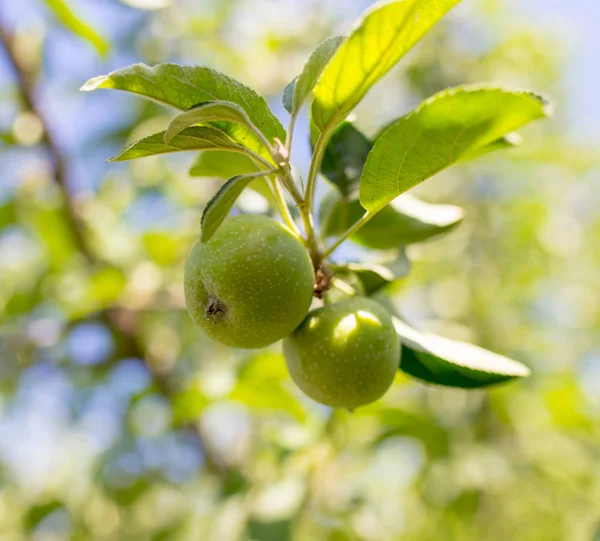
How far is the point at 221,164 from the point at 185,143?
26 centimetres

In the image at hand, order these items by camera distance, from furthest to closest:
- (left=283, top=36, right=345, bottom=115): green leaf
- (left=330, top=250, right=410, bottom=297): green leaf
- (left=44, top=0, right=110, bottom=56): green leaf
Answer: (left=44, top=0, right=110, bottom=56): green leaf < (left=330, top=250, right=410, bottom=297): green leaf < (left=283, top=36, right=345, bottom=115): green leaf

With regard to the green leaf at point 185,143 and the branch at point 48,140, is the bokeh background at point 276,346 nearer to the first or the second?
the branch at point 48,140

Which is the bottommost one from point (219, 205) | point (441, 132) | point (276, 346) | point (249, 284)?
point (276, 346)

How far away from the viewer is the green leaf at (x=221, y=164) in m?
1.10

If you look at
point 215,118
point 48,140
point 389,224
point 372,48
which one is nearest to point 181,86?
point 215,118

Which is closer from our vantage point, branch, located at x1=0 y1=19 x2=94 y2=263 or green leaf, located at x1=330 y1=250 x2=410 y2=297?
green leaf, located at x1=330 y1=250 x2=410 y2=297

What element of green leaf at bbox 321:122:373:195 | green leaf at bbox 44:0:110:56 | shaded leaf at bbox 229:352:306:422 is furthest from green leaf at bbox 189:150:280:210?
green leaf at bbox 44:0:110:56

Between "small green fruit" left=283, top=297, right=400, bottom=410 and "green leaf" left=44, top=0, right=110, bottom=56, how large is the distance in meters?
1.18

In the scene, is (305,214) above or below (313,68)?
below

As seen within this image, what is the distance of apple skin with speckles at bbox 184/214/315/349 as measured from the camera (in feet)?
2.79

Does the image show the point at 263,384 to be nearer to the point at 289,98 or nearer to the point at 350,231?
the point at 350,231

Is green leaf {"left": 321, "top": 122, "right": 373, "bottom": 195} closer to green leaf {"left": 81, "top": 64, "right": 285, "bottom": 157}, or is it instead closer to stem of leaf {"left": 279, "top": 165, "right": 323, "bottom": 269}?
stem of leaf {"left": 279, "top": 165, "right": 323, "bottom": 269}

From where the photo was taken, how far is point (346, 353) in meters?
0.91

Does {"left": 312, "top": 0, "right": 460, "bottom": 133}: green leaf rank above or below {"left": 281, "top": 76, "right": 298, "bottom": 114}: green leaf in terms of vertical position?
above
